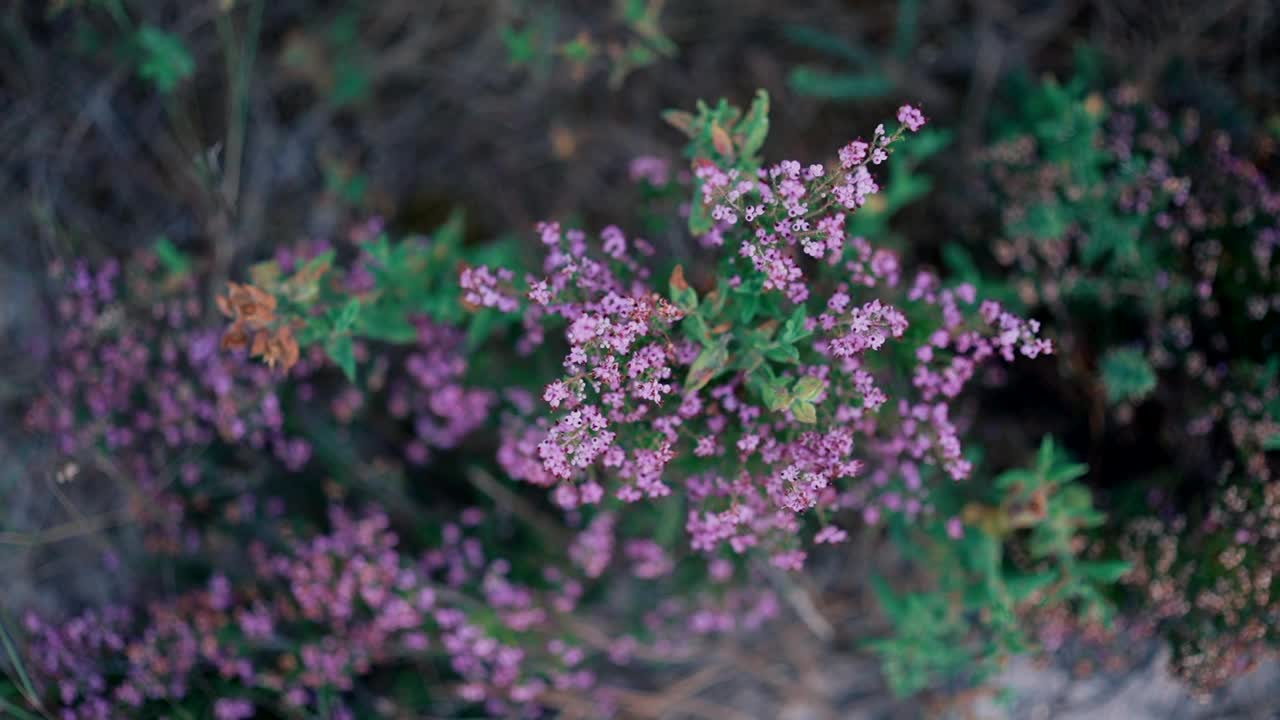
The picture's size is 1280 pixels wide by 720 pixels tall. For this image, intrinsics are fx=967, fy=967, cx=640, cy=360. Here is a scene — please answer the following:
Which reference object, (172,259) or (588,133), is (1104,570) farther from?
(172,259)

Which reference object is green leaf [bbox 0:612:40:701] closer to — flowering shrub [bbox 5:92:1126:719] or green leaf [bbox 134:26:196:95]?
flowering shrub [bbox 5:92:1126:719]

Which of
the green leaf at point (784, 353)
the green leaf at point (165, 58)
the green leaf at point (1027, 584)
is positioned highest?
the green leaf at point (165, 58)

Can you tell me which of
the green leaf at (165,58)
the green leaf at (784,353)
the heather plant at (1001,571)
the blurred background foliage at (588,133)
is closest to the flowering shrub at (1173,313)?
the blurred background foliage at (588,133)

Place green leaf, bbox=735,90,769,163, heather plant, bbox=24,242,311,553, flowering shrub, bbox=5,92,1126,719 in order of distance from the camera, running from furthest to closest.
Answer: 1. heather plant, bbox=24,242,311,553
2. green leaf, bbox=735,90,769,163
3. flowering shrub, bbox=5,92,1126,719

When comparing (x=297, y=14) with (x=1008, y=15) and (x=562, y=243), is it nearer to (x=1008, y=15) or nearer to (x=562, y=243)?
(x=562, y=243)

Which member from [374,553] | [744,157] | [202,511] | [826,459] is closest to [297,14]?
[202,511]

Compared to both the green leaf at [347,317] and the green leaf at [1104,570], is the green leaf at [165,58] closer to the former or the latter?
the green leaf at [347,317]

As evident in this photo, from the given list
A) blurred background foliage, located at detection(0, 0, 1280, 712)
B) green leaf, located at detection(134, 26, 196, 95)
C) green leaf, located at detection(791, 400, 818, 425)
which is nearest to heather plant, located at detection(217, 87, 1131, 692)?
green leaf, located at detection(791, 400, 818, 425)

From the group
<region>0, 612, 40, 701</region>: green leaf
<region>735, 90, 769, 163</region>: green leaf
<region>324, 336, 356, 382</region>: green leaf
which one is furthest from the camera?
<region>0, 612, 40, 701</region>: green leaf

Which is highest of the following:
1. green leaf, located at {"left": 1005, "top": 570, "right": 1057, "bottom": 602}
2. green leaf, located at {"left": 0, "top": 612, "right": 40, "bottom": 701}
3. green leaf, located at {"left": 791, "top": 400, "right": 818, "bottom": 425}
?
green leaf, located at {"left": 1005, "top": 570, "right": 1057, "bottom": 602}
